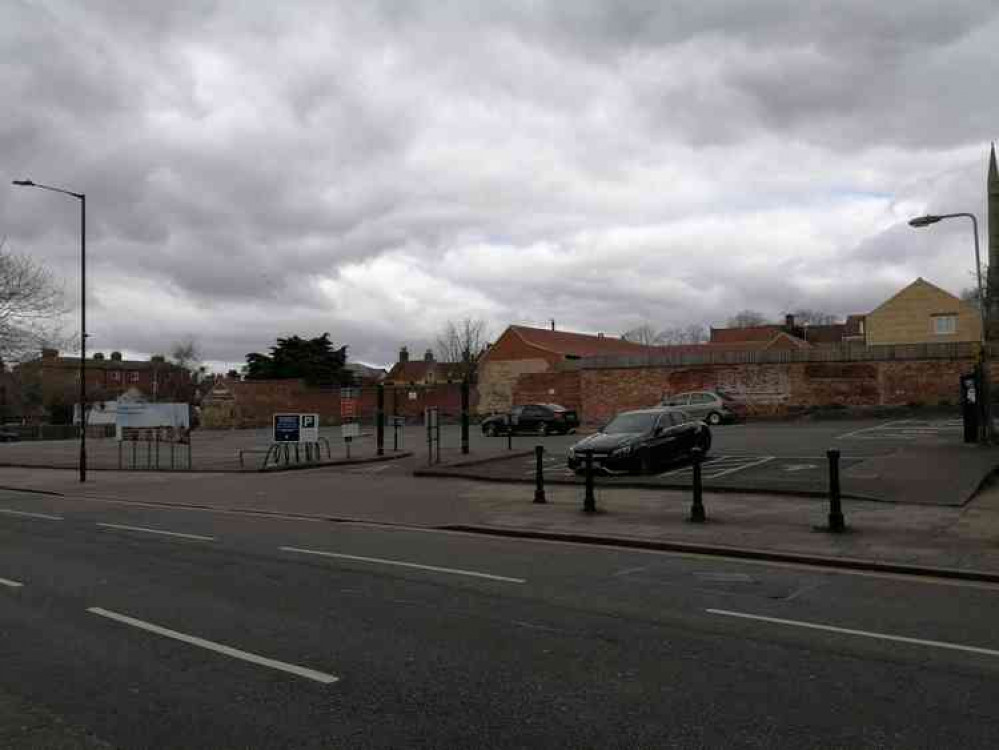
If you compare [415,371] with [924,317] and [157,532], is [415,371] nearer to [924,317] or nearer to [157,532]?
[924,317]

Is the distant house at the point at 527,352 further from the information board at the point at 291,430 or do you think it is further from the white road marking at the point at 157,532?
the white road marking at the point at 157,532

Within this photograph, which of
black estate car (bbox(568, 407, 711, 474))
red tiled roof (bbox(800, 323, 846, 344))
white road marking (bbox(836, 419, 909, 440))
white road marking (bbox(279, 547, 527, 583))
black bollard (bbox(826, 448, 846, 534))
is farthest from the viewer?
red tiled roof (bbox(800, 323, 846, 344))

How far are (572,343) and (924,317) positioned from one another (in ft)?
89.0

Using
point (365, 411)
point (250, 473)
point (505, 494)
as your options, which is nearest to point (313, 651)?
point (505, 494)

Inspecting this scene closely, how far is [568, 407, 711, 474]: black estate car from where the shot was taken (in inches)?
730

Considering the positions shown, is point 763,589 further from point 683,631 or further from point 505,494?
point 505,494

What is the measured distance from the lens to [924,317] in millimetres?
64562

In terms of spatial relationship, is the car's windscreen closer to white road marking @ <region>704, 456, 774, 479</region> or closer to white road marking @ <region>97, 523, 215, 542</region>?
white road marking @ <region>704, 456, 774, 479</region>

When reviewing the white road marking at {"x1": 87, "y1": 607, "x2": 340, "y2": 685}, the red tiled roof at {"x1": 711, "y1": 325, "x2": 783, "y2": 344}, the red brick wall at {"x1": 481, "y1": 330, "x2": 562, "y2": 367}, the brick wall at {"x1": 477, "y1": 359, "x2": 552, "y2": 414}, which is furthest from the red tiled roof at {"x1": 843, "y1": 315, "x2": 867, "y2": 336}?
the white road marking at {"x1": 87, "y1": 607, "x2": 340, "y2": 685}

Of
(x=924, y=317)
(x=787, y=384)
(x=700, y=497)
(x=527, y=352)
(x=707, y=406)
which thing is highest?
(x=924, y=317)

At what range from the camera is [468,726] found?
4691mm

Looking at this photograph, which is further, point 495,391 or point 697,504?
point 495,391

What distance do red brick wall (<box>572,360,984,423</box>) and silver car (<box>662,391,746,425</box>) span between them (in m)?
3.46

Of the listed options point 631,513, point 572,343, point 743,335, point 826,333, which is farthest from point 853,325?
point 631,513
